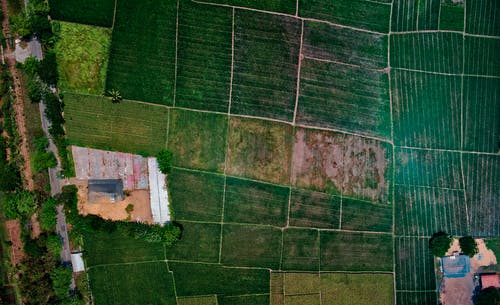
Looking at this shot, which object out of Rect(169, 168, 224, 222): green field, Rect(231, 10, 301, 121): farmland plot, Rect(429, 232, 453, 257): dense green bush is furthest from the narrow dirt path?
Rect(429, 232, 453, 257): dense green bush

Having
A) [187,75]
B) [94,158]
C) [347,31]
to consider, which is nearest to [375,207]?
[347,31]

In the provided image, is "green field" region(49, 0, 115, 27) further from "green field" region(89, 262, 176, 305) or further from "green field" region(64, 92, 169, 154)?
"green field" region(89, 262, 176, 305)

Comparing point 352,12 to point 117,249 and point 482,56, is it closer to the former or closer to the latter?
point 482,56

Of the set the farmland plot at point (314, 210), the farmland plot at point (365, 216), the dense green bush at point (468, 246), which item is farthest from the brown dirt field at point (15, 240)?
the dense green bush at point (468, 246)

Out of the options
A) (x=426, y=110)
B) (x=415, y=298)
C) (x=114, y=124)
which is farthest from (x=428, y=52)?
(x=114, y=124)

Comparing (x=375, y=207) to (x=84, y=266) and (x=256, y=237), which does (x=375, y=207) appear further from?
(x=84, y=266)
